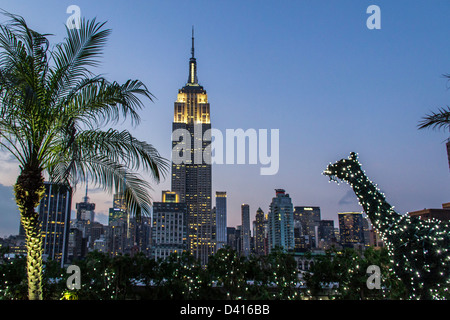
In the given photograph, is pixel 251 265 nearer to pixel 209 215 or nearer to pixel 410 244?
pixel 410 244

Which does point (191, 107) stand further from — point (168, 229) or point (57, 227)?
point (57, 227)

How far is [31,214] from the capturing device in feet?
16.3

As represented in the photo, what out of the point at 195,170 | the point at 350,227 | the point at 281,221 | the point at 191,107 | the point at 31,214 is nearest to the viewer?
the point at 31,214

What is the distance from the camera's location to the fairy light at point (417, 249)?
5.87 m

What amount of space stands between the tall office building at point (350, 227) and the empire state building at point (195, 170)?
68.6 meters

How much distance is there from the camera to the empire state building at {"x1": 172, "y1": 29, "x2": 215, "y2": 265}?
113 meters

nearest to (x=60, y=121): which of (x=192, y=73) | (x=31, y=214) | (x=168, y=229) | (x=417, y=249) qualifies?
(x=31, y=214)

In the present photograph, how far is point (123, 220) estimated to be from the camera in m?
150

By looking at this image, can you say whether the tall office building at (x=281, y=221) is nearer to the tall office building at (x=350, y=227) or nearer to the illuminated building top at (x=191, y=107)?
the tall office building at (x=350, y=227)

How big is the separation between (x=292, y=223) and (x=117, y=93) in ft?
529

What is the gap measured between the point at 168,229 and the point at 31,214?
267 feet

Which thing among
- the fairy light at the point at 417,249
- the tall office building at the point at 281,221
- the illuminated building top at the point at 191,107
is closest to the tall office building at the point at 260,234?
the tall office building at the point at 281,221

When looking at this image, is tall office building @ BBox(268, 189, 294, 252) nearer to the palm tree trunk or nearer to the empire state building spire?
the empire state building spire

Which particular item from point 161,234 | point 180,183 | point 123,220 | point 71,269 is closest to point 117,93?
point 71,269
